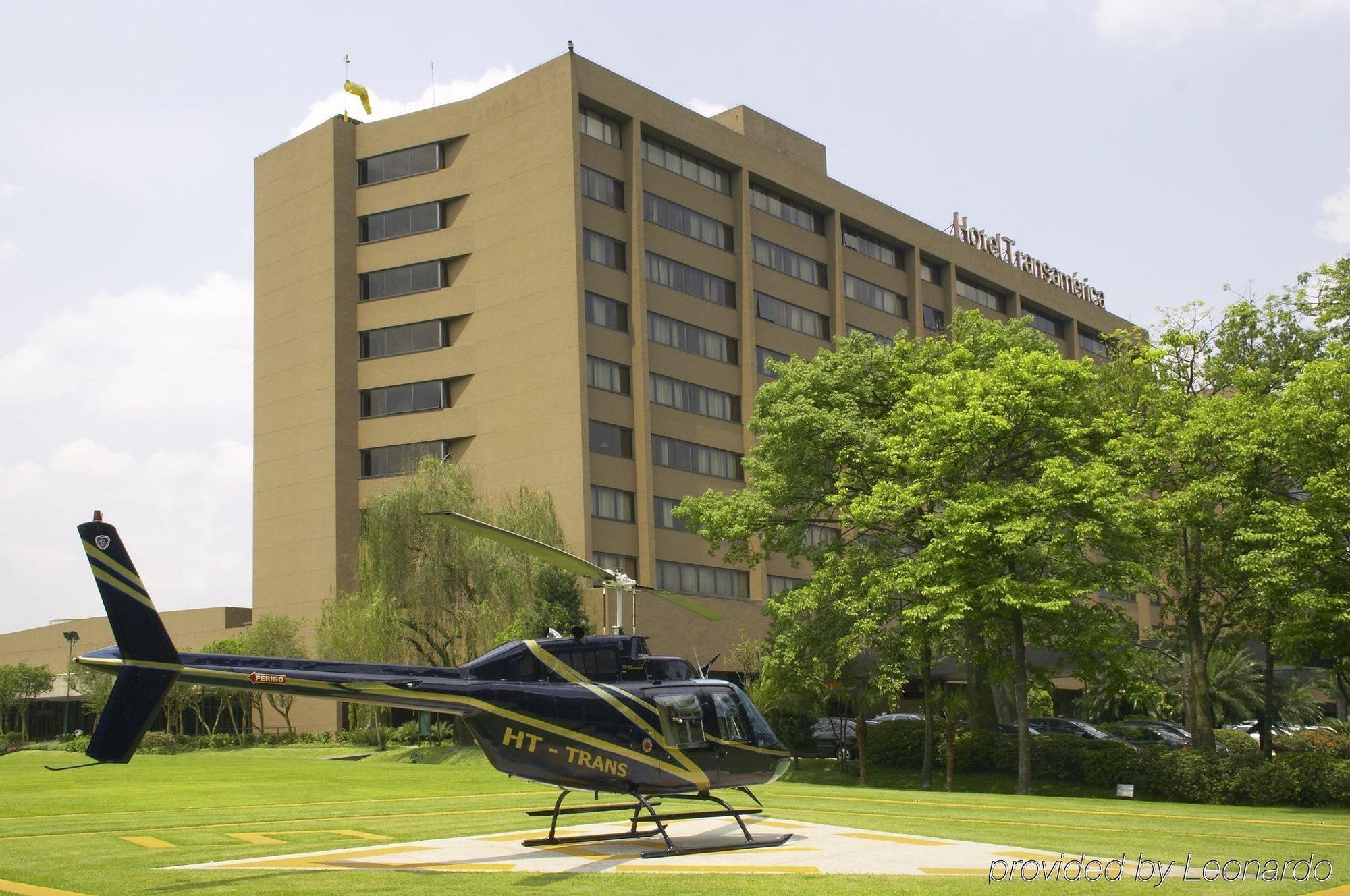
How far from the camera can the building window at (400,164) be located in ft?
204

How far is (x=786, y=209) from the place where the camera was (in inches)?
2798

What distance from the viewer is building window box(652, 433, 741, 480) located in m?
59.8

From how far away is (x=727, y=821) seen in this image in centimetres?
1989

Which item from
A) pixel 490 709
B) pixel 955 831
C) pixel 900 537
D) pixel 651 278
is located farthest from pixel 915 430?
pixel 651 278

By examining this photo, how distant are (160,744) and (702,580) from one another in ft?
91.9

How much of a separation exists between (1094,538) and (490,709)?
2207 centimetres

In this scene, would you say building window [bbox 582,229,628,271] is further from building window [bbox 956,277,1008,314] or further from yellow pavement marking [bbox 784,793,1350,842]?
yellow pavement marking [bbox 784,793,1350,842]

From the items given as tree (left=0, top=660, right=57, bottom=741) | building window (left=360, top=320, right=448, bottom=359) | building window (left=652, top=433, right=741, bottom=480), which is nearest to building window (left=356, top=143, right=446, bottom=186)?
building window (left=360, top=320, right=448, bottom=359)

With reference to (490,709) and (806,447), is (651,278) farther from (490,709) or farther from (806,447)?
(490,709)

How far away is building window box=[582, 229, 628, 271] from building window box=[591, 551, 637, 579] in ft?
46.8

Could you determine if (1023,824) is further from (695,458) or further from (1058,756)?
(695,458)

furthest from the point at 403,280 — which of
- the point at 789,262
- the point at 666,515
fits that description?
the point at 789,262

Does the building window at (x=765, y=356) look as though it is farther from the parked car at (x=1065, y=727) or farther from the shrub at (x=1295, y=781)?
the shrub at (x=1295, y=781)

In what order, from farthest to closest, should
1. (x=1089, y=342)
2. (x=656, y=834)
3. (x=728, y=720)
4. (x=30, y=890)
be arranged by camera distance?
(x=1089, y=342) < (x=656, y=834) < (x=728, y=720) < (x=30, y=890)
